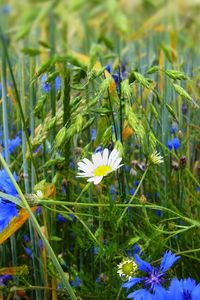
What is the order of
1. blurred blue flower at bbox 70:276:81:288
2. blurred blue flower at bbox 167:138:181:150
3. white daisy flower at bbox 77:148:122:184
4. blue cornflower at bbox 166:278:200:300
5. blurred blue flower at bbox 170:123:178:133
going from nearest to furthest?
blue cornflower at bbox 166:278:200:300 < white daisy flower at bbox 77:148:122:184 < blurred blue flower at bbox 70:276:81:288 < blurred blue flower at bbox 167:138:181:150 < blurred blue flower at bbox 170:123:178:133

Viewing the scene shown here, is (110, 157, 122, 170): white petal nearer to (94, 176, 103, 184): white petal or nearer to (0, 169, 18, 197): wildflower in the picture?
(94, 176, 103, 184): white petal

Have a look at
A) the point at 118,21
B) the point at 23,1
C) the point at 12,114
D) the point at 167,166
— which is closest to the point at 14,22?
the point at 23,1

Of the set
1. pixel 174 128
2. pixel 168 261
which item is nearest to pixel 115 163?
pixel 168 261

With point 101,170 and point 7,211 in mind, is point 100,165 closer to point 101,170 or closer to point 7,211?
point 101,170

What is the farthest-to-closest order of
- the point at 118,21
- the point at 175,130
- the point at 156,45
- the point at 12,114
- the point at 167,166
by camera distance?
the point at 118,21 → the point at 156,45 → the point at 12,114 → the point at 175,130 → the point at 167,166

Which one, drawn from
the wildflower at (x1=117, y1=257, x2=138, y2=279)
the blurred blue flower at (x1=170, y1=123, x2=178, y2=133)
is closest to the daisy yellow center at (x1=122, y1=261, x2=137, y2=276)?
the wildflower at (x1=117, y1=257, x2=138, y2=279)

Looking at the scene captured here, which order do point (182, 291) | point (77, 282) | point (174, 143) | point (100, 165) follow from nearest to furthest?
point (182, 291) → point (100, 165) → point (77, 282) → point (174, 143)

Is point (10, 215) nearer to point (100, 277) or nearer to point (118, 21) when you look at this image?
point (100, 277)

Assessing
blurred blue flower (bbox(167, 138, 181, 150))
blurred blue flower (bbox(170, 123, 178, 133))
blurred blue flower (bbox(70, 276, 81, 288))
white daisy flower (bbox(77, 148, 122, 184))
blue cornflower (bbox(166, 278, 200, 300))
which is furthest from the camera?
blurred blue flower (bbox(170, 123, 178, 133))

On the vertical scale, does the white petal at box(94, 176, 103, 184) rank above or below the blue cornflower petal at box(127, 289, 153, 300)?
above
